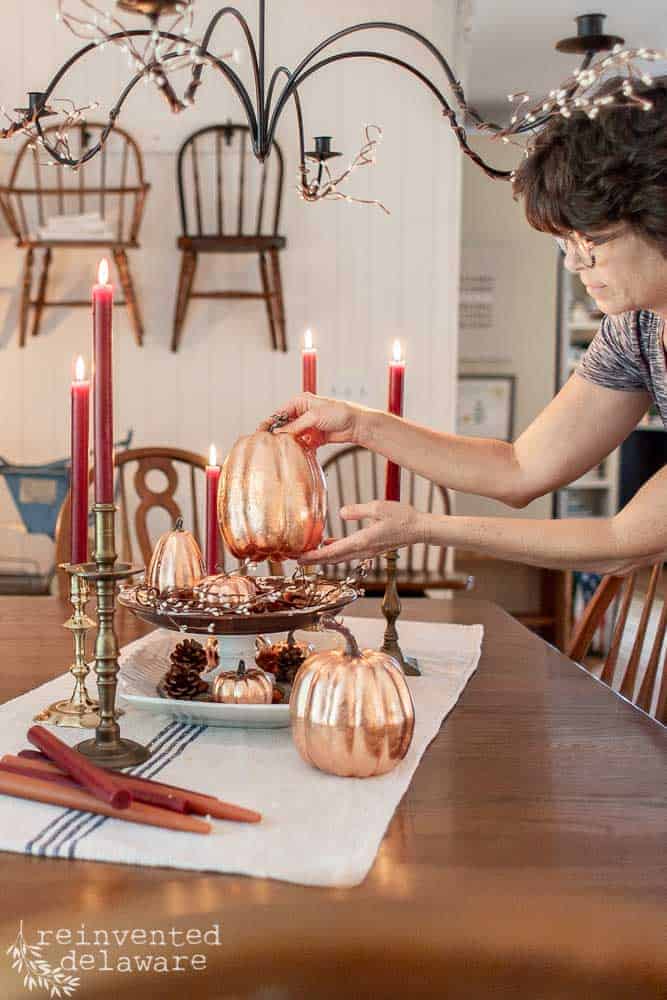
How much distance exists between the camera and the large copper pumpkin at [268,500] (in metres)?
1.22

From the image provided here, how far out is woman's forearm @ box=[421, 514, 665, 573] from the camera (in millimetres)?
1317

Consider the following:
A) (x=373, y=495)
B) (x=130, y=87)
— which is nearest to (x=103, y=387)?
(x=130, y=87)

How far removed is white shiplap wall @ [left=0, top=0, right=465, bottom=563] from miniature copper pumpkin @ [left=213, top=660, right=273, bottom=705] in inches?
113

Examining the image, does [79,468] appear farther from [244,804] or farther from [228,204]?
[228,204]

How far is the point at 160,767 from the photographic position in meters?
1.02

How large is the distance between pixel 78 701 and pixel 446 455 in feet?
2.33

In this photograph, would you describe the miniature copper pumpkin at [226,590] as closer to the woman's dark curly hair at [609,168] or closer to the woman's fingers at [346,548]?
the woman's fingers at [346,548]

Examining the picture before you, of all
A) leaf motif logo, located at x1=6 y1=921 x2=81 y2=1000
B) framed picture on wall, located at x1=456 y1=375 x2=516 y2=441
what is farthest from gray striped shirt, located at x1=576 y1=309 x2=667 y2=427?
framed picture on wall, located at x1=456 y1=375 x2=516 y2=441

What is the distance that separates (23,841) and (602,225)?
894 millimetres

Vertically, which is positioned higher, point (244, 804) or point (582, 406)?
point (582, 406)

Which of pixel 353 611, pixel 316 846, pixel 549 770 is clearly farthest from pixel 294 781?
pixel 353 611

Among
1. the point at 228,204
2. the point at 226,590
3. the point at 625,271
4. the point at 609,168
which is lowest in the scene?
the point at 226,590

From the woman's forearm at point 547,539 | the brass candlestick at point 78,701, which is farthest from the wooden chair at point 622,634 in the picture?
the brass candlestick at point 78,701

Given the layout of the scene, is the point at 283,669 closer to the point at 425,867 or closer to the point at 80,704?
the point at 80,704
